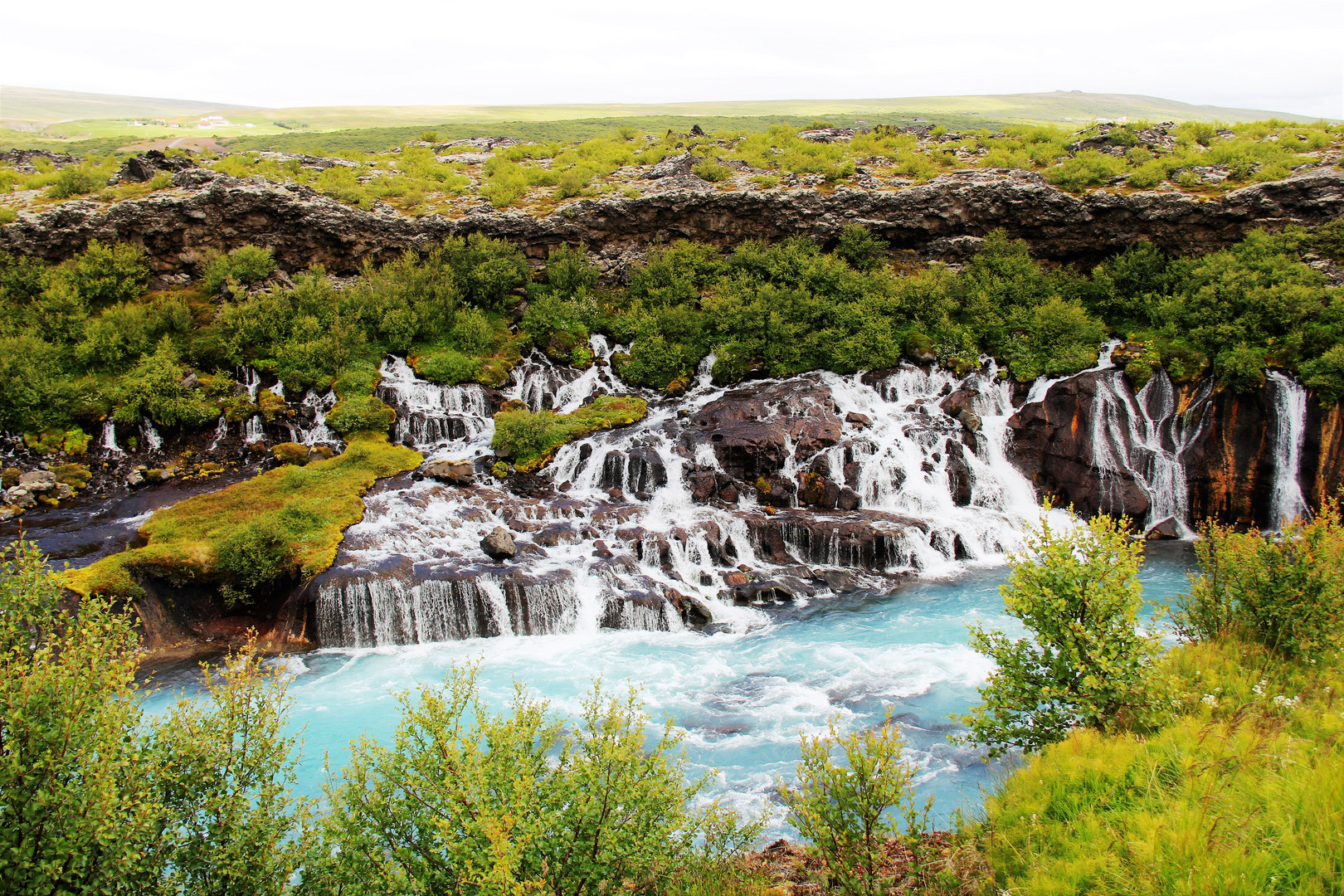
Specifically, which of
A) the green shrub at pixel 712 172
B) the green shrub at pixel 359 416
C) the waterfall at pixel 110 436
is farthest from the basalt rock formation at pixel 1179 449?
the waterfall at pixel 110 436

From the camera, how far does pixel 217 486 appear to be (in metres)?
23.6

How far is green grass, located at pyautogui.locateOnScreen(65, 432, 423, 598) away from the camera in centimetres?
1755

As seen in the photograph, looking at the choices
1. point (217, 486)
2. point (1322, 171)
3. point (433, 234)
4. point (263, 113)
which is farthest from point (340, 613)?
point (263, 113)

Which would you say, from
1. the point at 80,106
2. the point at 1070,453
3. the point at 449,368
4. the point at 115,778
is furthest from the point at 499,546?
the point at 80,106

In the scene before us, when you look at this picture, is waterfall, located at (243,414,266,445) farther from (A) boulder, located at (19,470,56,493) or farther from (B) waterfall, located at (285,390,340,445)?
(A) boulder, located at (19,470,56,493)

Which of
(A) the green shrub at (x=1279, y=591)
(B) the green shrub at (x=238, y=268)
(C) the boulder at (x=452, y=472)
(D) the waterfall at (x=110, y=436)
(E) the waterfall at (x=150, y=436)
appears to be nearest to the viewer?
(A) the green shrub at (x=1279, y=591)

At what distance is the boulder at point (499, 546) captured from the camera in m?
20.4

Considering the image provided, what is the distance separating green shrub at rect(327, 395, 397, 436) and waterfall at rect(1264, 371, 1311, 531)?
3434cm

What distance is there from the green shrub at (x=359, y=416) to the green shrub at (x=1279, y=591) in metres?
27.2

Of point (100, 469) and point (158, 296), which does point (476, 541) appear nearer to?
point (100, 469)

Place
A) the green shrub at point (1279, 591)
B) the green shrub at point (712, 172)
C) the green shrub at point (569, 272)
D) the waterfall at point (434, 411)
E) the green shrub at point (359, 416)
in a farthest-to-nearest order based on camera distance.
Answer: the green shrub at point (712, 172)
the green shrub at point (569, 272)
the waterfall at point (434, 411)
the green shrub at point (359, 416)
the green shrub at point (1279, 591)

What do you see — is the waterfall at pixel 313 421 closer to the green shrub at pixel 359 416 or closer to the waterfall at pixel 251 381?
the green shrub at pixel 359 416

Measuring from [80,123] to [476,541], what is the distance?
114242mm

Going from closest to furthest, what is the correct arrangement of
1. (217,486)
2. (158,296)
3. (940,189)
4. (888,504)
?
(217,486), (888,504), (158,296), (940,189)
